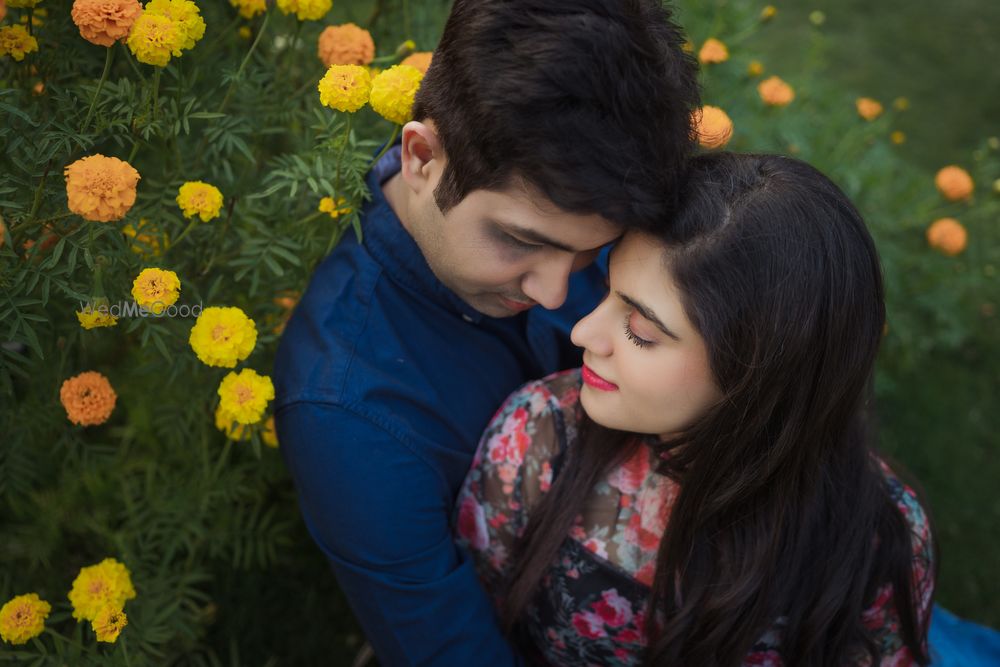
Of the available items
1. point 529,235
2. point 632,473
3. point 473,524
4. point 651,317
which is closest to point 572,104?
point 529,235

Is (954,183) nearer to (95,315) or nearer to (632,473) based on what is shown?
(632,473)

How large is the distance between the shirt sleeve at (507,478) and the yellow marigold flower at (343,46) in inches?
25.0

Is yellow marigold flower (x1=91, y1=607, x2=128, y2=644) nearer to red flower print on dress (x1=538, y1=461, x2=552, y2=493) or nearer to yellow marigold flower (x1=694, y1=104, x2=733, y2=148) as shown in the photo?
red flower print on dress (x1=538, y1=461, x2=552, y2=493)

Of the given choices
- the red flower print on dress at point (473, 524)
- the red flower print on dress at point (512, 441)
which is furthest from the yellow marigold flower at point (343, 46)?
the red flower print on dress at point (473, 524)

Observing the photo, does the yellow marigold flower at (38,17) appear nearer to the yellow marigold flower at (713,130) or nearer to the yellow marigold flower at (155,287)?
the yellow marigold flower at (155,287)

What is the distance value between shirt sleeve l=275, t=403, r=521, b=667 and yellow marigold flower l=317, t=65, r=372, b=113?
0.44 m

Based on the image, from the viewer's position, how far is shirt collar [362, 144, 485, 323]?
4.38 feet

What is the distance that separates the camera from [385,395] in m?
1.31

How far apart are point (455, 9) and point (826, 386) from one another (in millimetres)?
748

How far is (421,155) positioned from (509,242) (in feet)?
0.61

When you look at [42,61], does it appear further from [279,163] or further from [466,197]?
[466,197]

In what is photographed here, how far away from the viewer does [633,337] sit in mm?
1177

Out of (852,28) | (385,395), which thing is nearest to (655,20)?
(385,395)

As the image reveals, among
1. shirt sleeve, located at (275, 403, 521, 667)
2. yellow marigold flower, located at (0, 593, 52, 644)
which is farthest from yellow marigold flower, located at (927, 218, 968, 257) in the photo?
yellow marigold flower, located at (0, 593, 52, 644)
